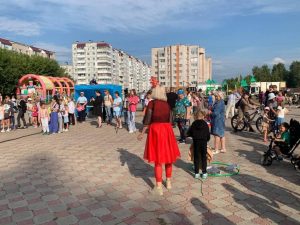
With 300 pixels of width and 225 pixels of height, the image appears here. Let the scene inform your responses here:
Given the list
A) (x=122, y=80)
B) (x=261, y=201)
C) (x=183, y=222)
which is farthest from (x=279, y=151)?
(x=122, y=80)

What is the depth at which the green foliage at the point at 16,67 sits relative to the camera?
45.4 m

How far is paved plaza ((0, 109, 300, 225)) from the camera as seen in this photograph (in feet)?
14.6

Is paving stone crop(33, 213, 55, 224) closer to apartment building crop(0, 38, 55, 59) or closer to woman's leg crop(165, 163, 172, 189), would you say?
woman's leg crop(165, 163, 172, 189)

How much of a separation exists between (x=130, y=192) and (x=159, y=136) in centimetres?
113

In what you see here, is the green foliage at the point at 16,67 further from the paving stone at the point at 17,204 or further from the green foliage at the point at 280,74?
the green foliage at the point at 280,74

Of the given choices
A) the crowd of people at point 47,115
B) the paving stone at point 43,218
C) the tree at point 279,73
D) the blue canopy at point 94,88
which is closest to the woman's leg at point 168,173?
the paving stone at point 43,218

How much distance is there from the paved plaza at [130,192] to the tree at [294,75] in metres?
97.2

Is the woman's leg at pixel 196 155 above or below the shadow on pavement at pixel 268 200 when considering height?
above

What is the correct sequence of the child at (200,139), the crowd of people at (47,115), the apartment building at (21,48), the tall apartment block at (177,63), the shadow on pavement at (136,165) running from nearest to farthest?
the child at (200,139)
the shadow on pavement at (136,165)
the crowd of people at (47,115)
the apartment building at (21,48)
the tall apartment block at (177,63)

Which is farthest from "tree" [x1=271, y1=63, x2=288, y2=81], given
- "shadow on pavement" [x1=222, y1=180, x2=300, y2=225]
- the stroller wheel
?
"shadow on pavement" [x1=222, y1=180, x2=300, y2=225]

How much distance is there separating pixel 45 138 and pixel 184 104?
18.3 ft

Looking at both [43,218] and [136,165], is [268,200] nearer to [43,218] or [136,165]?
[136,165]

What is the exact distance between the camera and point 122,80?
171250 millimetres

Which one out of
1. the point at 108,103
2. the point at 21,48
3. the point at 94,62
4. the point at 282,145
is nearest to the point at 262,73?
the point at 94,62
